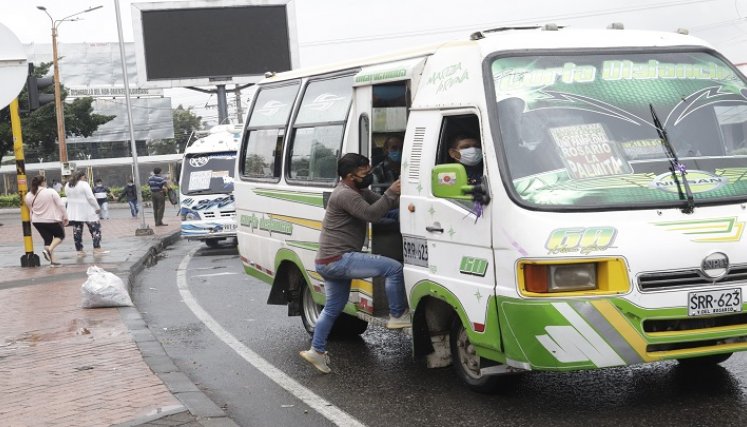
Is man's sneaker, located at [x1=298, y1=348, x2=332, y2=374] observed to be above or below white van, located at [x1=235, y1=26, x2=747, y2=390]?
below

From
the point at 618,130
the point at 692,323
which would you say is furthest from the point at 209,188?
the point at 692,323

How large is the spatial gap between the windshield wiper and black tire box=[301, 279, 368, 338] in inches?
161

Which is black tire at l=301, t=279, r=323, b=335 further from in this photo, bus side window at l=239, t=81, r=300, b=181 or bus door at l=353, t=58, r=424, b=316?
bus door at l=353, t=58, r=424, b=316

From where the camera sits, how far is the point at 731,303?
19.3 ft

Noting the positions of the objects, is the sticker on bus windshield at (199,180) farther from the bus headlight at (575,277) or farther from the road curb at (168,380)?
the bus headlight at (575,277)

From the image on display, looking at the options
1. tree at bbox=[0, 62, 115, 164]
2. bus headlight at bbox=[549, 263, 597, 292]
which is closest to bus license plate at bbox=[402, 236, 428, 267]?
bus headlight at bbox=[549, 263, 597, 292]

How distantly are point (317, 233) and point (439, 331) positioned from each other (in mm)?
1897

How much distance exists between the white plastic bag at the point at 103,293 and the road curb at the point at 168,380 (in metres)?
0.18

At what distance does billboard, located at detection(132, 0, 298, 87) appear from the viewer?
135 feet

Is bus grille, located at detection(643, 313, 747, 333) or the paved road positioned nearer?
bus grille, located at detection(643, 313, 747, 333)

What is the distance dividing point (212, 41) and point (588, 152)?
121 feet

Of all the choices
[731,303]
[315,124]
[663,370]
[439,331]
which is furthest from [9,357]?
[731,303]

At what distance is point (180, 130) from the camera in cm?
10862

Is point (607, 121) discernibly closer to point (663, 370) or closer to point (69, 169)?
point (663, 370)
